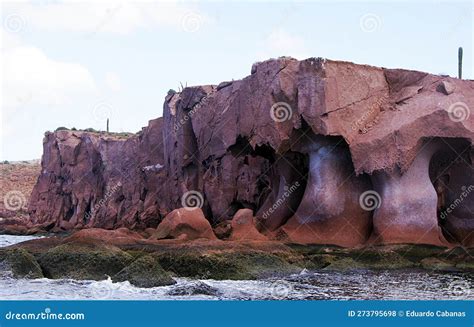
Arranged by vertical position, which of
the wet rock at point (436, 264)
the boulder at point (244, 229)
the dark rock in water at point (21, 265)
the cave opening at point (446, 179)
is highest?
the cave opening at point (446, 179)

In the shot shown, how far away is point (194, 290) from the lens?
56.6 feet

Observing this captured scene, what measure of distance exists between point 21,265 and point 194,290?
552 cm

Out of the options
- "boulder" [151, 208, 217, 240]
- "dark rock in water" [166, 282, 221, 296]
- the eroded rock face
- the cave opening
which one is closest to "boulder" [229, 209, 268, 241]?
"boulder" [151, 208, 217, 240]

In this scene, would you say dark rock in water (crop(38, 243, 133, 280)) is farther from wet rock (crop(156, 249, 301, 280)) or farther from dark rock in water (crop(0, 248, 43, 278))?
wet rock (crop(156, 249, 301, 280))

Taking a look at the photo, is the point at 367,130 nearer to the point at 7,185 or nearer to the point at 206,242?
the point at 206,242

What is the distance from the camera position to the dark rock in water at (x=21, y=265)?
19625 millimetres

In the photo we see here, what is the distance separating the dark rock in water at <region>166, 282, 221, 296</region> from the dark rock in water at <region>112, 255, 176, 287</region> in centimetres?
68

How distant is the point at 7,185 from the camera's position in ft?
320

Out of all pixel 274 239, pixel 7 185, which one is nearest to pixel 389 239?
pixel 274 239

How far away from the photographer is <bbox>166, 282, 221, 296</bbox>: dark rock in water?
55.9ft

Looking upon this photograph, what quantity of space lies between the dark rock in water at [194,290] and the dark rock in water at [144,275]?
68 centimetres

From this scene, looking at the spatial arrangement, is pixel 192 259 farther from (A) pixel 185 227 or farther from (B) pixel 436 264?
(B) pixel 436 264

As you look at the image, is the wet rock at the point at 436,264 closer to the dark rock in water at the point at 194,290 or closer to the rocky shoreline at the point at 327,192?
the rocky shoreline at the point at 327,192

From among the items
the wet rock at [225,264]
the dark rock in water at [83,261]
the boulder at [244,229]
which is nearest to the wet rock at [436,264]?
the wet rock at [225,264]
